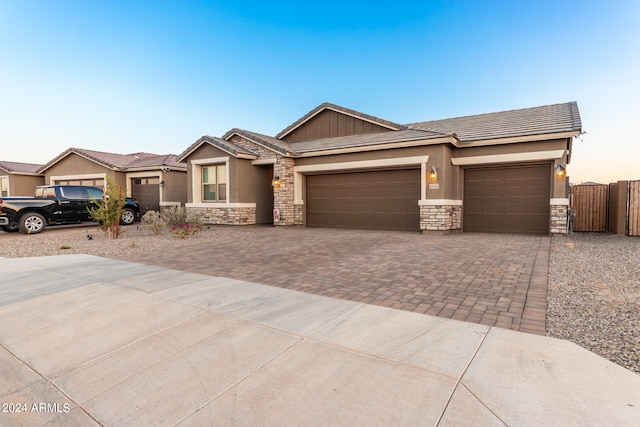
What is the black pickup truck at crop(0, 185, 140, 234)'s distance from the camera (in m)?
11.7

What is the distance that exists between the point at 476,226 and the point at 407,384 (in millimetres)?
11775

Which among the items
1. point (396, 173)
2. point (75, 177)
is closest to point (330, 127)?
point (396, 173)

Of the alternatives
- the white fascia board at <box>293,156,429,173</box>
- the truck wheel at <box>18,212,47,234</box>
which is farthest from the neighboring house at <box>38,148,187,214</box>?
the white fascia board at <box>293,156,429,173</box>

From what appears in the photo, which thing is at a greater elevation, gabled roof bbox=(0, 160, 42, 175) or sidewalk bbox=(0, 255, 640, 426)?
gabled roof bbox=(0, 160, 42, 175)

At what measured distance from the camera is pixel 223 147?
14719 mm

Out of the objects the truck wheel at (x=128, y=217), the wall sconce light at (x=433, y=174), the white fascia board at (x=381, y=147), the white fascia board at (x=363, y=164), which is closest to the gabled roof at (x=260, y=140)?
the white fascia board at (x=381, y=147)

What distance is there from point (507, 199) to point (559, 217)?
5.69 feet

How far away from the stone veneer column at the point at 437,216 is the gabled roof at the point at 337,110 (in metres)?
4.38

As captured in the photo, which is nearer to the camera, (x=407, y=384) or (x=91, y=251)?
(x=407, y=384)

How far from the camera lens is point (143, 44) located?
48.3ft

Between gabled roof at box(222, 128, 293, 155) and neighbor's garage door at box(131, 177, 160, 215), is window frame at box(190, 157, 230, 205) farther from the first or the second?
neighbor's garage door at box(131, 177, 160, 215)

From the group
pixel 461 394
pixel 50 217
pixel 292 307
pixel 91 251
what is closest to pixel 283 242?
pixel 91 251

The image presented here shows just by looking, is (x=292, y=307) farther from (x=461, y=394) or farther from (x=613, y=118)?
(x=613, y=118)

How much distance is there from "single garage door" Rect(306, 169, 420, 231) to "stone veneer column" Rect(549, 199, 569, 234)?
14.7ft
